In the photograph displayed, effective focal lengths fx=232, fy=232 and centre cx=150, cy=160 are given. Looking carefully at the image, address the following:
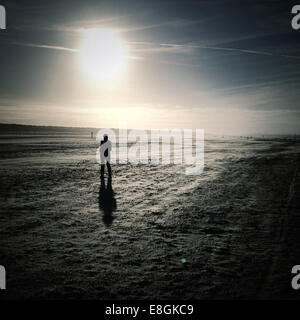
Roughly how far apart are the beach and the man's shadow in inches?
2.6

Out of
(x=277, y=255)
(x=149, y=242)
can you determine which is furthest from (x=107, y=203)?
(x=277, y=255)

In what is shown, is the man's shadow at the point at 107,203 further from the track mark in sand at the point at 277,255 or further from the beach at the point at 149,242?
the track mark in sand at the point at 277,255

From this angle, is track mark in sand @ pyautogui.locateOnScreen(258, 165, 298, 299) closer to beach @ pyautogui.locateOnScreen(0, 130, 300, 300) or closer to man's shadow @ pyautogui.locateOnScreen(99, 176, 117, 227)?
beach @ pyautogui.locateOnScreen(0, 130, 300, 300)

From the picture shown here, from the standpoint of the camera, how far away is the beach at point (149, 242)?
4.27m

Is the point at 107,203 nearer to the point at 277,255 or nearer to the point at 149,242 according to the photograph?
the point at 149,242

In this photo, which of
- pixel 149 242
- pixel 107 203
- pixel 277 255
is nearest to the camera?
pixel 277 255

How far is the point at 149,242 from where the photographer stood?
6035mm

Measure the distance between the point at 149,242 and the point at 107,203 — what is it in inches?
146

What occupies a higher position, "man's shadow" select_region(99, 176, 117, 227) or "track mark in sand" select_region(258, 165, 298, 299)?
"man's shadow" select_region(99, 176, 117, 227)

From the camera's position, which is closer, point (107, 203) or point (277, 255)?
point (277, 255)

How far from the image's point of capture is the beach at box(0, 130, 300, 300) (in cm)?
427

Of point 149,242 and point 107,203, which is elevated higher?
point 107,203

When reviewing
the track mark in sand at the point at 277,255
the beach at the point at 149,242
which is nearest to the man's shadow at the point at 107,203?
the beach at the point at 149,242

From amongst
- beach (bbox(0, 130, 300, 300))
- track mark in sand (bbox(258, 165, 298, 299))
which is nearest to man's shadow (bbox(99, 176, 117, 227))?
beach (bbox(0, 130, 300, 300))
